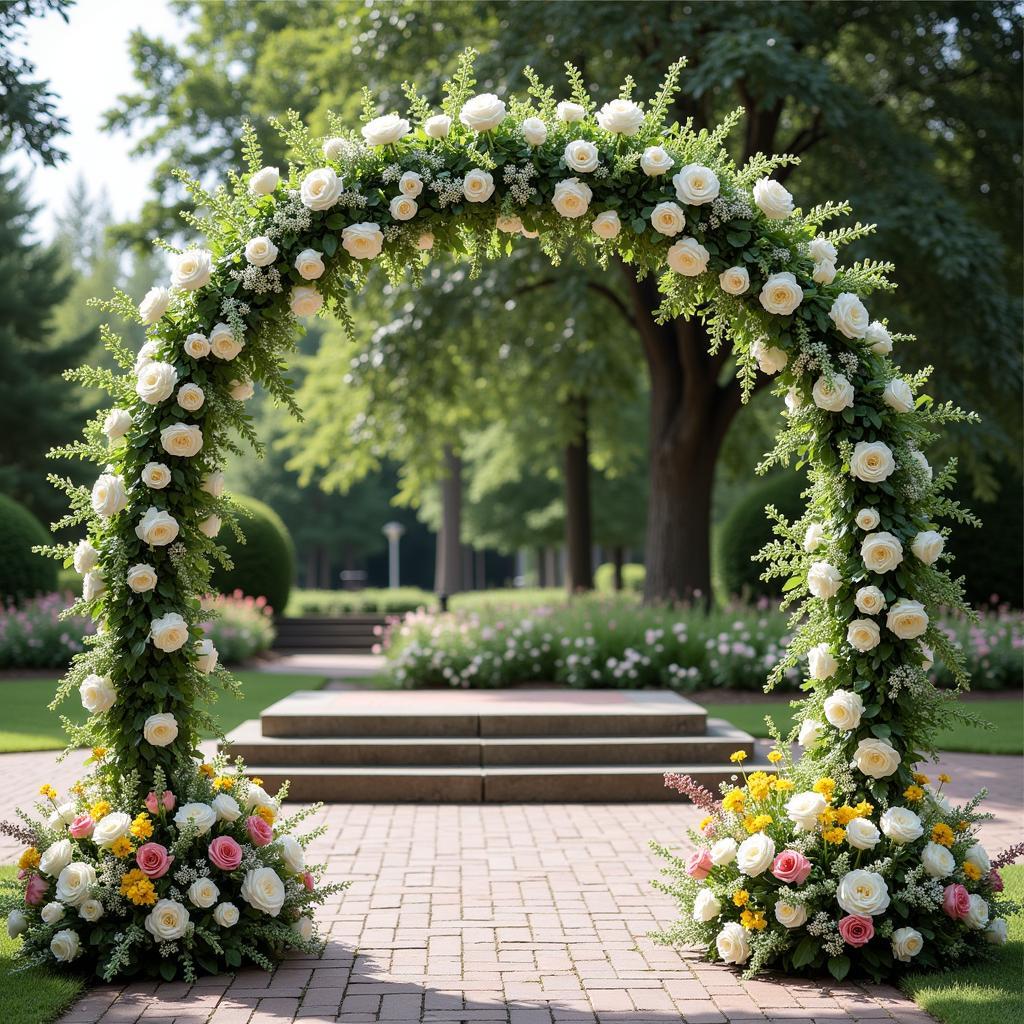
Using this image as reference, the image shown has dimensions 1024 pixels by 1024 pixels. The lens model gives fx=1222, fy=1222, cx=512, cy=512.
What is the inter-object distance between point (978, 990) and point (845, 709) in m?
1.22

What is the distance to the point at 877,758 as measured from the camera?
536cm

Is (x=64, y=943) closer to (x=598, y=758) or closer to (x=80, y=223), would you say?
(x=598, y=758)

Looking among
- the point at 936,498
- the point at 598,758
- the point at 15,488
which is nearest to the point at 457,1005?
the point at 936,498

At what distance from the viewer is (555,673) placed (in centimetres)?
1391

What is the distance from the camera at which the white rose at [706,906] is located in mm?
5395

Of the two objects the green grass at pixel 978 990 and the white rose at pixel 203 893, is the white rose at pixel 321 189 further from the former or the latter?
the green grass at pixel 978 990

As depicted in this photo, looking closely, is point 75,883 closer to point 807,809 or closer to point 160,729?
point 160,729

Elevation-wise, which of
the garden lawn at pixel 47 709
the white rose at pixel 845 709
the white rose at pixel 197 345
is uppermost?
the white rose at pixel 197 345

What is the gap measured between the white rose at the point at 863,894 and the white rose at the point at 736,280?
2.56 metres

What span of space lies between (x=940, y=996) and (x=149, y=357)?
433 cm

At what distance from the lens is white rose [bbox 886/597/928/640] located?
17.4 ft

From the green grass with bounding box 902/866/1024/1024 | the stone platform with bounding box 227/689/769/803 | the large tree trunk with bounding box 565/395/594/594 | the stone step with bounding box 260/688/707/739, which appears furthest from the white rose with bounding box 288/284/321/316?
the large tree trunk with bounding box 565/395/594/594

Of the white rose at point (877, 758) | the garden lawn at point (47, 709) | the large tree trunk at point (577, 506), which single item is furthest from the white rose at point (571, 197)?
the large tree trunk at point (577, 506)

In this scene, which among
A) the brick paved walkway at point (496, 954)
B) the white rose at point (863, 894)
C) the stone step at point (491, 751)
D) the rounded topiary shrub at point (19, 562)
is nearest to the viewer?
the brick paved walkway at point (496, 954)
